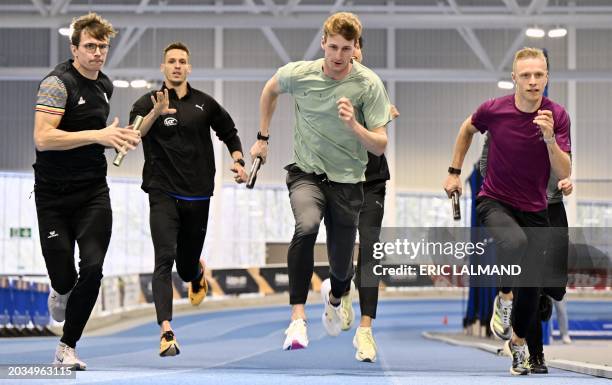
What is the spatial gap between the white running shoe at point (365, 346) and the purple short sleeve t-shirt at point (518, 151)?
1.25 metres

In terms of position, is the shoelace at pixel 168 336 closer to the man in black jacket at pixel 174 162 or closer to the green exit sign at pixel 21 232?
the man in black jacket at pixel 174 162

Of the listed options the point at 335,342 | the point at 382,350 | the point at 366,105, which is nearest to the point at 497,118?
the point at 366,105

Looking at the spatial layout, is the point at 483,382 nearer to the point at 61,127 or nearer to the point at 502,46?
the point at 61,127

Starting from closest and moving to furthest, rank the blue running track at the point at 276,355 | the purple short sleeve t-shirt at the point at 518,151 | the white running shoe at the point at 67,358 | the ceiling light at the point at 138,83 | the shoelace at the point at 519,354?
the blue running track at the point at 276,355 → the white running shoe at the point at 67,358 → the purple short sleeve t-shirt at the point at 518,151 → the shoelace at the point at 519,354 → the ceiling light at the point at 138,83

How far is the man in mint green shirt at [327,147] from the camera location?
6.13 metres

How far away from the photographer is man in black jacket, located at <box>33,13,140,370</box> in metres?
6.38

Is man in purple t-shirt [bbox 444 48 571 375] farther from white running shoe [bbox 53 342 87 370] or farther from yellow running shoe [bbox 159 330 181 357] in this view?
white running shoe [bbox 53 342 87 370]

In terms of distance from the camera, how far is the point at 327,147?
6.33 meters

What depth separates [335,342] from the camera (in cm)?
1684

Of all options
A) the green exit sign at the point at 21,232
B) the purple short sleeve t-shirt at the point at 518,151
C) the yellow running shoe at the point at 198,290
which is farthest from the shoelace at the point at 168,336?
the green exit sign at the point at 21,232

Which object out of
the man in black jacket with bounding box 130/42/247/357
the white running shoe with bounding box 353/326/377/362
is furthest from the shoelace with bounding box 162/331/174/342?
the white running shoe with bounding box 353/326/377/362

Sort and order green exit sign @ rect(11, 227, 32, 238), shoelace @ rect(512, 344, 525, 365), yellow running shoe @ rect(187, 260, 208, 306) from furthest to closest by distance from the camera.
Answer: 1. green exit sign @ rect(11, 227, 32, 238)
2. yellow running shoe @ rect(187, 260, 208, 306)
3. shoelace @ rect(512, 344, 525, 365)

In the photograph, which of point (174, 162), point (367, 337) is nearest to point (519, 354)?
point (367, 337)

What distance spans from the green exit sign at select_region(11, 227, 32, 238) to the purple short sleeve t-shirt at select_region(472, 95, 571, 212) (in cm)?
2642
